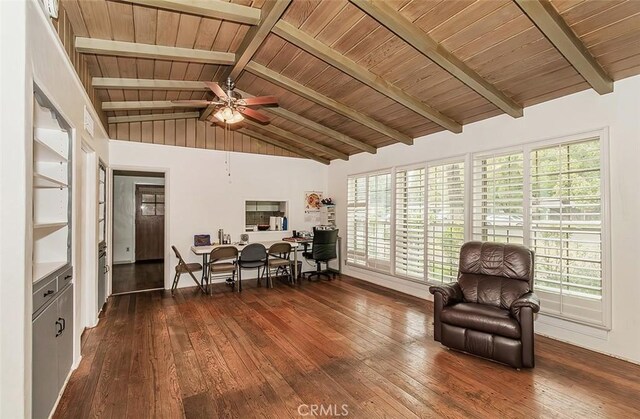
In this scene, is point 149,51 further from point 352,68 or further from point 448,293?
point 448,293

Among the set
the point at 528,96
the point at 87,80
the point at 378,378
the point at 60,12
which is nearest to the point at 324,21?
the point at 60,12

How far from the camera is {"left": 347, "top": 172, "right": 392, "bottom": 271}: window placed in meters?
5.72

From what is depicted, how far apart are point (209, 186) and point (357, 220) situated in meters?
3.08

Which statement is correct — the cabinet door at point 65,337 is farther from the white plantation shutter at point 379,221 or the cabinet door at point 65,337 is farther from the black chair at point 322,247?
the white plantation shutter at point 379,221

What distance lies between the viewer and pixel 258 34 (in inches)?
116

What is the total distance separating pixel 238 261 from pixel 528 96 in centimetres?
485

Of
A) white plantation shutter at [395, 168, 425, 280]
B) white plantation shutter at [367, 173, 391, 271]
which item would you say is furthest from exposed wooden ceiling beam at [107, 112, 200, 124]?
white plantation shutter at [395, 168, 425, 280]

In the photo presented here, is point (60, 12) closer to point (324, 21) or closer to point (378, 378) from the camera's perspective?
point (324, 21)

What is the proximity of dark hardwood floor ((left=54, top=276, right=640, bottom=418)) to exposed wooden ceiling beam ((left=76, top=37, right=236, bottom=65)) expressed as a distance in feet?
9.84

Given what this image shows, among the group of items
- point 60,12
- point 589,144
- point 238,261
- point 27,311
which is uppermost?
point 60,12

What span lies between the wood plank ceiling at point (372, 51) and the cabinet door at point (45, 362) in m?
2.42

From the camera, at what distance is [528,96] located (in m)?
3.50

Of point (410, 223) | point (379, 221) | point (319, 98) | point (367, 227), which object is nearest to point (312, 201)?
point (367, 227)

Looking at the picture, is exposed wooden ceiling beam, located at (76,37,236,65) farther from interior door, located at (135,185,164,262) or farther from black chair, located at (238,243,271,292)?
interior door, located at (135,185,164,262)
